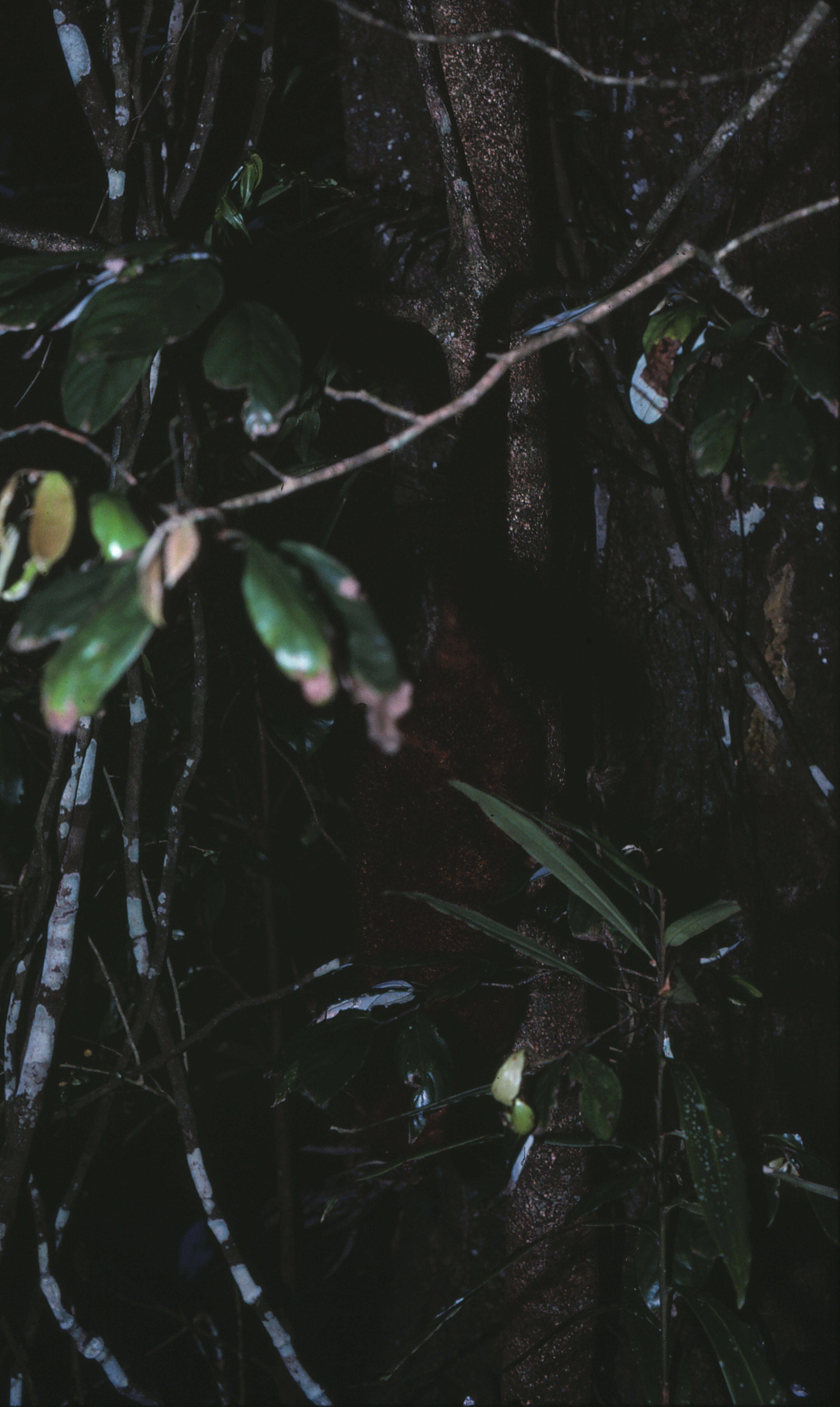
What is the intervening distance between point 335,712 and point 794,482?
1.70 ft

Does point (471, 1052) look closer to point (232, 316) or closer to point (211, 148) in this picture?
point (232, 316)

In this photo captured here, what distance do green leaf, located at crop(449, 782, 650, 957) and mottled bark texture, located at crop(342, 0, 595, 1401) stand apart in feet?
0.66

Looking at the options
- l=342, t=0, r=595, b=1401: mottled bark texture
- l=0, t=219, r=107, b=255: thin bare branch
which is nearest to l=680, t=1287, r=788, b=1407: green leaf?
l=342, t=0, r=595, b=1401: mottled bark texture

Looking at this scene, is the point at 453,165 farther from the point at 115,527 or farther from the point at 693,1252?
the point at 693,1252

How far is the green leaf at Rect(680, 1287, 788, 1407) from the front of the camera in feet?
1.82

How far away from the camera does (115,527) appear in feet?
1.14

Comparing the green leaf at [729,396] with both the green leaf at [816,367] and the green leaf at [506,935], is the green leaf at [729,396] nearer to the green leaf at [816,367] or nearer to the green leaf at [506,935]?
the green leaf at [816,367]

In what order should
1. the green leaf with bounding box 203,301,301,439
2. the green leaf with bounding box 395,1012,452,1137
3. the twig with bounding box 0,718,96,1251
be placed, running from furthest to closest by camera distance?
1. the twig with bounding box 0,718,96,1251
2. the green leaf with bounding box 395,1012,452,1137
3. the green leaf with bounding box 203,301,301,439

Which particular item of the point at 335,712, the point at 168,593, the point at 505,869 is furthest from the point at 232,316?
the point at 505,869

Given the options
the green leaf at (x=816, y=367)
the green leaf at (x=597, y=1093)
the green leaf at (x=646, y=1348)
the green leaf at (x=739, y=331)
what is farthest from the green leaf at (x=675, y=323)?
the green leaf at (x=646, y=1348)

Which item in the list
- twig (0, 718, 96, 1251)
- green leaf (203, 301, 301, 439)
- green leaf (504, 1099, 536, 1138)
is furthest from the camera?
twig (0, 718, 96, 1251)

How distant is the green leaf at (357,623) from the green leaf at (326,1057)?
0.39m

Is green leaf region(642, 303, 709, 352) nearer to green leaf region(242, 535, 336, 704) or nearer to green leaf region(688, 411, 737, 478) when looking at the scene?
green leaf region(688, 411, 737, 478)

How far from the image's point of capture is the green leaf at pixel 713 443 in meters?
A: 0.54
